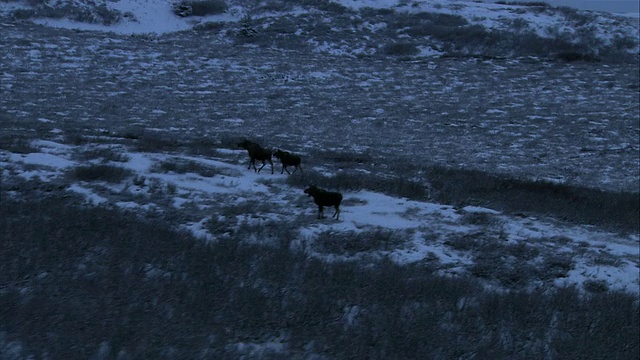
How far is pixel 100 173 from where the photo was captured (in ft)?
34.0

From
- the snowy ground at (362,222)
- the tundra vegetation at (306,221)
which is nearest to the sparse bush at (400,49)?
the tundra vegetation at (306,221)

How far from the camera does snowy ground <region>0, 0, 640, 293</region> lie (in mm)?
9000

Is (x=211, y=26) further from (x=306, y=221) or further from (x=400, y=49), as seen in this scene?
(x=306, y=221)

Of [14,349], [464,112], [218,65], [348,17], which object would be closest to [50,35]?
[218,65]

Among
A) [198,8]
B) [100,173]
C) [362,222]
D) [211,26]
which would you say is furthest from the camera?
[198,8]

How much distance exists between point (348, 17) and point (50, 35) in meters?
18.3

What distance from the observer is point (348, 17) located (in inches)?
1553

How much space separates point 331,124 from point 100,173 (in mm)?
12193

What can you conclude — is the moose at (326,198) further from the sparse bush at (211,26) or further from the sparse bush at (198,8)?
the sparse bush at (198,8)

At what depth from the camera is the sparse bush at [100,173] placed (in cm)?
1020

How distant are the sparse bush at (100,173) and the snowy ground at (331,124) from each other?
22 centimetres

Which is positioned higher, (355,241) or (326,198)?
(326,198)

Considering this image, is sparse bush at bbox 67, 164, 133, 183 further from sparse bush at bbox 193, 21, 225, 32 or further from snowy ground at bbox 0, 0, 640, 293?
sparse bush at bbox 193, 21, 225, 32

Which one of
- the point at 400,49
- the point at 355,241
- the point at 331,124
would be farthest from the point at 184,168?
the point at 400,49
